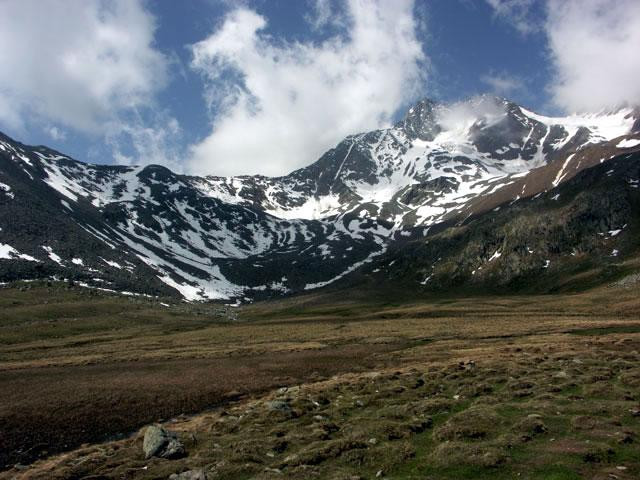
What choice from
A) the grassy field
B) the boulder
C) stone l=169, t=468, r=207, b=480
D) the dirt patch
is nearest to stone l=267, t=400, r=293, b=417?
the grassy field

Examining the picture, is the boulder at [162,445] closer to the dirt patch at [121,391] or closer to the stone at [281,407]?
the stone at [281,407]

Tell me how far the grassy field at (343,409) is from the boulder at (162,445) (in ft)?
1.80

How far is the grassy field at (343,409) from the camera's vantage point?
18922 millimetres

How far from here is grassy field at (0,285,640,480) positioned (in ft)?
62.1

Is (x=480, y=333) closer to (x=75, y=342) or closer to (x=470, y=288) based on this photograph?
(x=75, y=342)

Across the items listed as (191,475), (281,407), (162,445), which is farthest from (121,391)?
(191,475)

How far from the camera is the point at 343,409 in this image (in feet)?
95.6

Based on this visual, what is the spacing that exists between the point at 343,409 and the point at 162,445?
1093 cm

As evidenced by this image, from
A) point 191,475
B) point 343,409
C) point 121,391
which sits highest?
point 191,475

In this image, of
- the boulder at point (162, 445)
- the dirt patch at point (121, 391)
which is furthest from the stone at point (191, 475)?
the dirt patch at point (121, 391)

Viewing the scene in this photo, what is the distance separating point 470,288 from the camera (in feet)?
647

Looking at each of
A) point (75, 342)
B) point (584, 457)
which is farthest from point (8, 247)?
point (584, 457)

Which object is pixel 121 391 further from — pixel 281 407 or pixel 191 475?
pixel 191 475

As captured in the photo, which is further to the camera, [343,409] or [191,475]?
[343,409]
